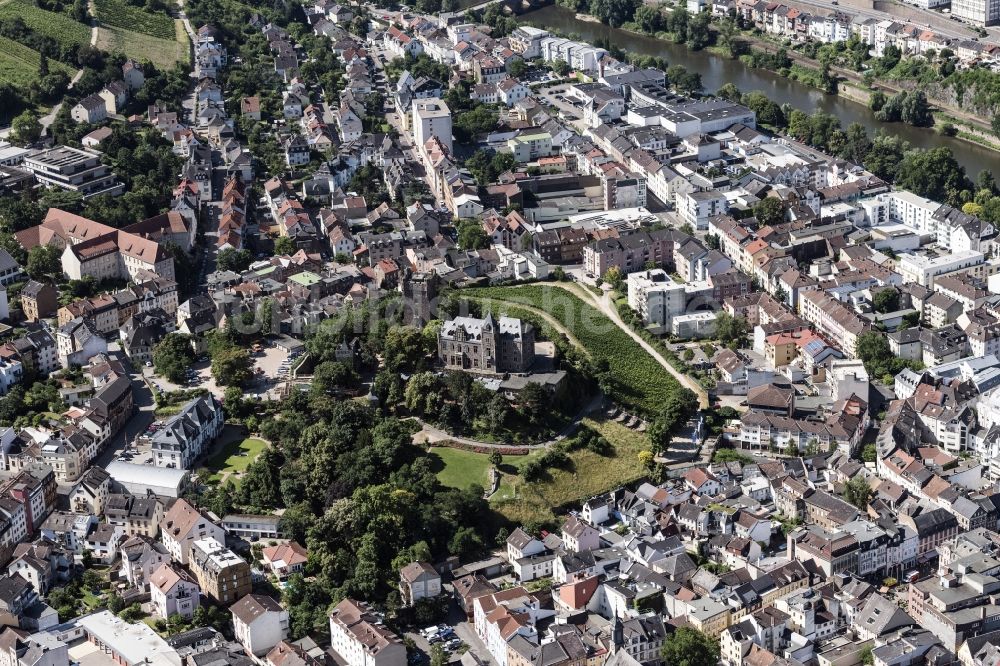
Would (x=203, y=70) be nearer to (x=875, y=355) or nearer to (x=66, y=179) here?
(x=66, y=179)

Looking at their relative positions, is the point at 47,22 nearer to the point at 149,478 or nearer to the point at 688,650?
the point at 149,478

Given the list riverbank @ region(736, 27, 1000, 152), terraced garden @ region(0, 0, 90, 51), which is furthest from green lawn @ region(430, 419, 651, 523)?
terraced garden @ region(0, 0, 90, 51)

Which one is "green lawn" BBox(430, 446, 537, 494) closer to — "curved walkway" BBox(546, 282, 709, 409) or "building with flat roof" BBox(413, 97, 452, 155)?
"curved walkway" BBox(546, 282, 709, 409)

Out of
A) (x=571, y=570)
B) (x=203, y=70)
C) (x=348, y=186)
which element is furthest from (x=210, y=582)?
(x=203, y=70)

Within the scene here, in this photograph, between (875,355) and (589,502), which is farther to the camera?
(875,355)

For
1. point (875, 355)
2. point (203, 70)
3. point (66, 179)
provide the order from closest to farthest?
point (875, 355) → point (66, 179) → point (203, 70)

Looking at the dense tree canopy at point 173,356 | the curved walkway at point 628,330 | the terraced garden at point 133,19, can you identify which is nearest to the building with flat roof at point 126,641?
the dense tree canopy at point 173,356
